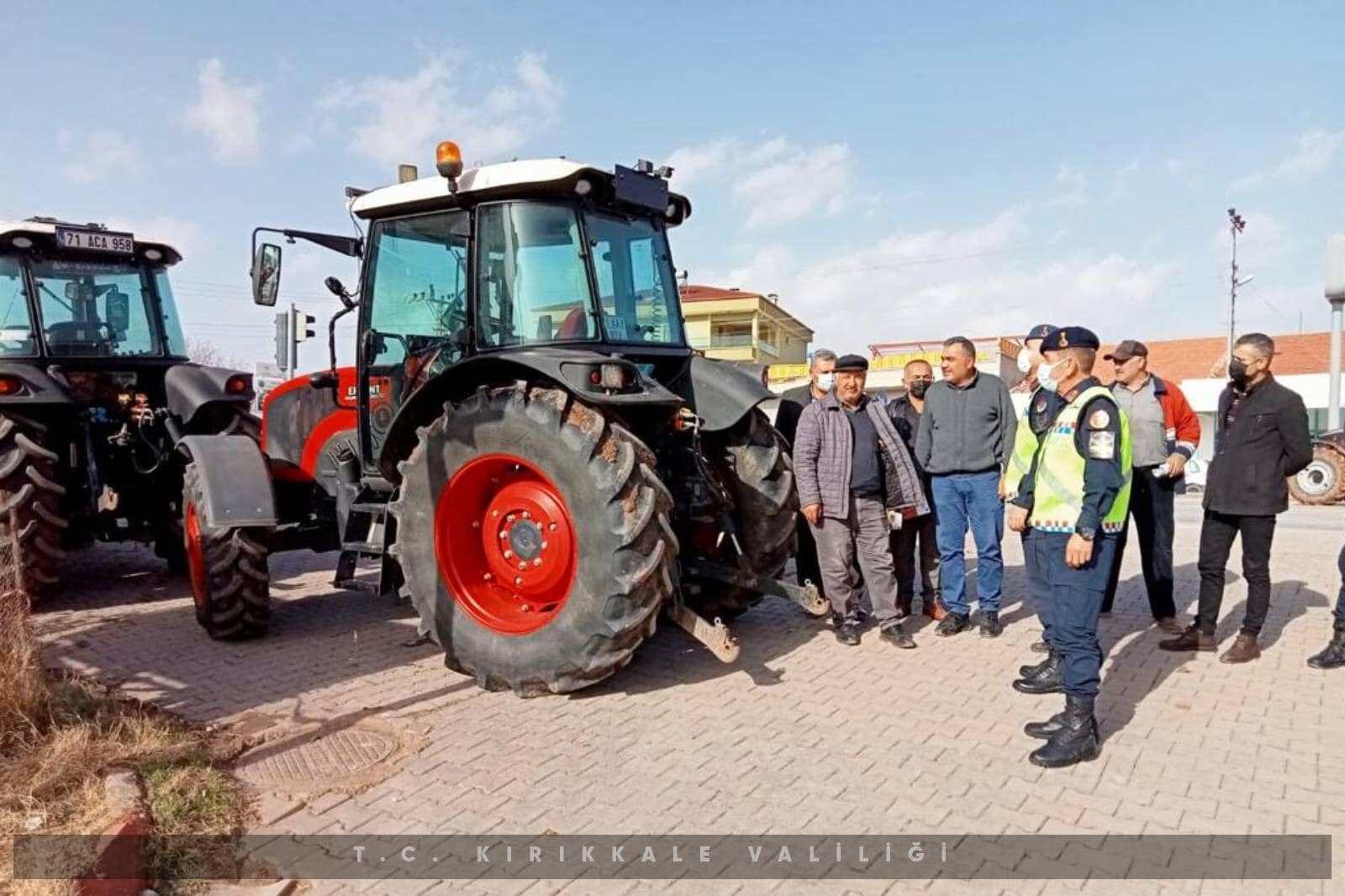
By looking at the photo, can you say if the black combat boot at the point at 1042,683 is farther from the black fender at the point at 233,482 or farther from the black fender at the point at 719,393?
the black fender at the point at 233,482

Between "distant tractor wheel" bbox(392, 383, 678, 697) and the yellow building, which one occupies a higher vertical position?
the yellow building

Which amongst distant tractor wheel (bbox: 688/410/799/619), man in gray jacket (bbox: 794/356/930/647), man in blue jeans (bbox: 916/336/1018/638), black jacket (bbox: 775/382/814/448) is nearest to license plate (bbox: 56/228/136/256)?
distant tractor wheel (bbox: 688/410/799/619)

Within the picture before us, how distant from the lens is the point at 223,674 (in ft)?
15.5

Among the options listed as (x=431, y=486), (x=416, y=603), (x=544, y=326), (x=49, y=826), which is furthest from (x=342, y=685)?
(x=544, y=326)

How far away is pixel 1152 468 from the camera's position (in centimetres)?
555

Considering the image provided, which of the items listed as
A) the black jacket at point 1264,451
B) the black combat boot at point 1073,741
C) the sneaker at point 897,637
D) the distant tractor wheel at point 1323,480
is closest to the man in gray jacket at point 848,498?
the sneaker at point 897,637

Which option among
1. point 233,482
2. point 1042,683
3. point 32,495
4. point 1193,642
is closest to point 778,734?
point 1042,683

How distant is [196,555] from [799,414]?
13.0 ft

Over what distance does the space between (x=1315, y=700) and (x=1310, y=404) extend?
81.5ft

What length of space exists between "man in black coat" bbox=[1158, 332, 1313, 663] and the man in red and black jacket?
0.39 metres

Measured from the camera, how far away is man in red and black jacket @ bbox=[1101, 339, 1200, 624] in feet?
18.0

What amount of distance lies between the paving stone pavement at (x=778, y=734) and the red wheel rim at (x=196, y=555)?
0.33m

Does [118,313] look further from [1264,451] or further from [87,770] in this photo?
[1264,451]

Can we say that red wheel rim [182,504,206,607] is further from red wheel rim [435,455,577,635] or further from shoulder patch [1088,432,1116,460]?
shoulder patch [1088,432,1116,460]
